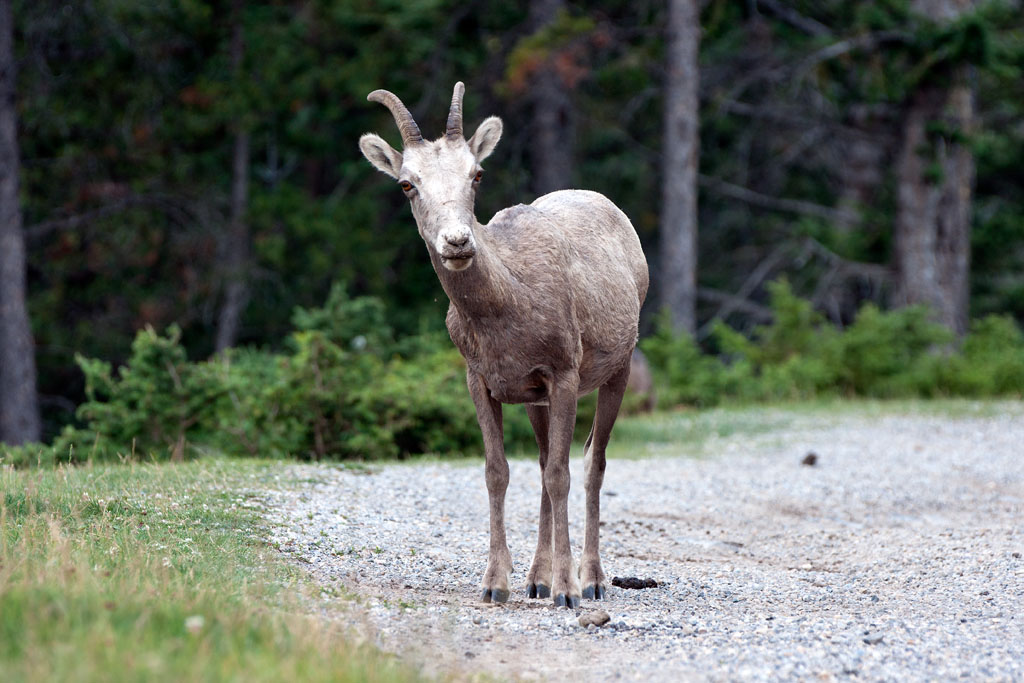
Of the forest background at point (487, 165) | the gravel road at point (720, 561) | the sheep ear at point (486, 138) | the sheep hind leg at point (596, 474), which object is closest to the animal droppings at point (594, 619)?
the gravel road at point (720, 561)

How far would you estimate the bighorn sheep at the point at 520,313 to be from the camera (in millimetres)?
6812

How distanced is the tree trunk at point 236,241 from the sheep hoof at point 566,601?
17.3 metres

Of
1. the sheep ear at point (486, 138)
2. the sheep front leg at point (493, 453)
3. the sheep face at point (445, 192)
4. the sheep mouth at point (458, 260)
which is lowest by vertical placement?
the sheep front leg at point (493, 453)

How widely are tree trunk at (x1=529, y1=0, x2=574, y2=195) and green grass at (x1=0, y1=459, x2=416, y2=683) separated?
16.8m

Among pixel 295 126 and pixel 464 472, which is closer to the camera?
pixel 464 472

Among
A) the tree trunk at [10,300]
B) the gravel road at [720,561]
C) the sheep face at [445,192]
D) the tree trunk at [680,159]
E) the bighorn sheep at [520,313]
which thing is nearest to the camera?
the gravel road at [720,561]

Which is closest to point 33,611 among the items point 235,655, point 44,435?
point 235,655

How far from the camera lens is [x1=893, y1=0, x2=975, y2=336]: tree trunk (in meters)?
22.3

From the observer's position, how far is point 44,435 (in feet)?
70.6

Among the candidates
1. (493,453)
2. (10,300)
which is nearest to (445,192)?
(493,453)

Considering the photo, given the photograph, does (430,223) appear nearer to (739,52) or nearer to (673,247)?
(673,247)

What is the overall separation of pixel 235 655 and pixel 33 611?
0.95 metres

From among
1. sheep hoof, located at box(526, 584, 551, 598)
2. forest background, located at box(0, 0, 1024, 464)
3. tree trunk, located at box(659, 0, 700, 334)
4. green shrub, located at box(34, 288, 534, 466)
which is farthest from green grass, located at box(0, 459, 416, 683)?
tree trunk, located at box(659, 0, 700, 334)

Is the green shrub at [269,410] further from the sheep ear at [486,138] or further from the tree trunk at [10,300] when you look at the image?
the tree trunk at [10,300]
